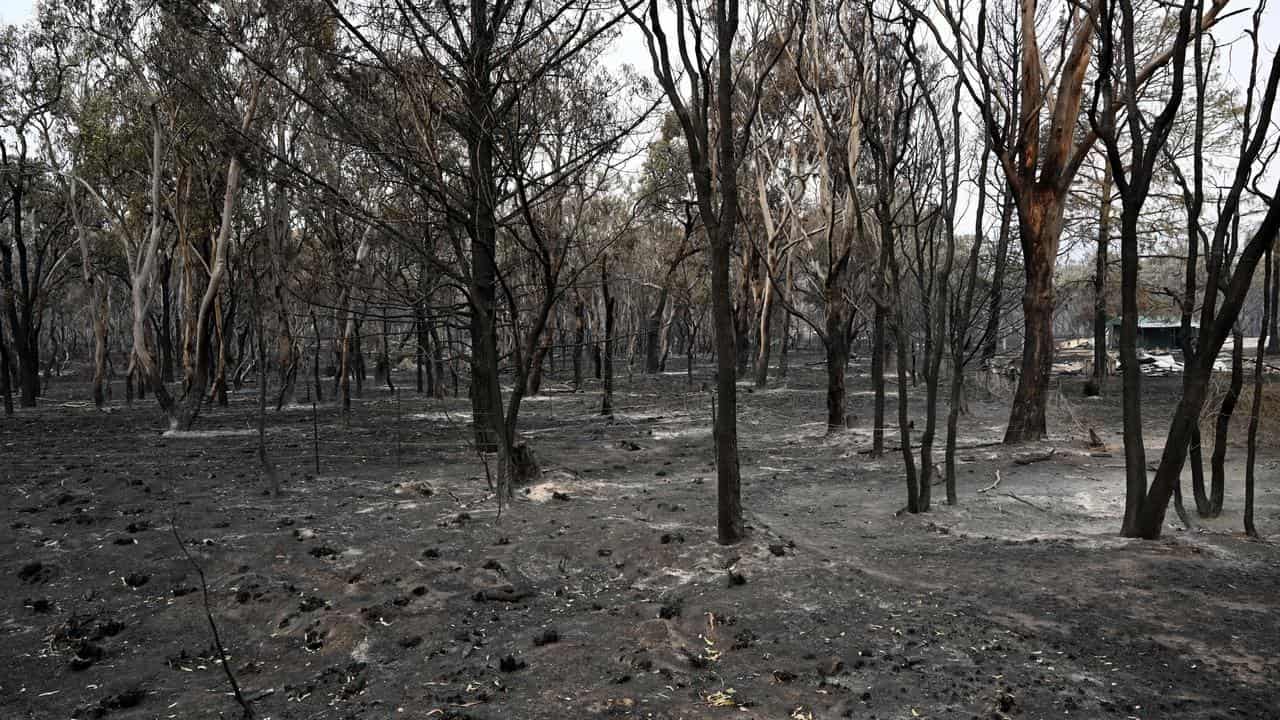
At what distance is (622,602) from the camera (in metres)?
4.91

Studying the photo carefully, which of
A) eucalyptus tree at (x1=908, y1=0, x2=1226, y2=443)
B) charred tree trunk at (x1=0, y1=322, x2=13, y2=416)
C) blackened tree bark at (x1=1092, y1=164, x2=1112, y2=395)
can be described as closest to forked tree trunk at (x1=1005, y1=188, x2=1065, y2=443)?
eucalyptus tree at (x1=908, y1=0, x2=1226, y2=443)

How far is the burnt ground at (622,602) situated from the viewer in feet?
11.7

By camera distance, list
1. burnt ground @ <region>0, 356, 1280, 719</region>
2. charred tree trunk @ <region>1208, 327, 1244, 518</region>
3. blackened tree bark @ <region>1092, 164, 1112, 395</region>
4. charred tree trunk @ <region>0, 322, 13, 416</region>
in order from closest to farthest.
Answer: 1. burnt ground @ <region>0, 356, 1280, 719</region>
2. charred tree trunk @ <region>1208, 327, 1244, 518</region>
3. charred tree trunk @ <region>0, 322, 13, 416</region>
4. blackened tree bark @ <region>1092, 164, 1112, 395</region>

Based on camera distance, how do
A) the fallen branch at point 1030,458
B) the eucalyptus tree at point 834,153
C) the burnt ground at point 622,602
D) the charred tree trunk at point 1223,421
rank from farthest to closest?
the eucalyptus tree at point 834,153 → the fallen branch at point 1030,458 → the charred tree trunk at point 1223,421 → the burnt ground at point 622,602

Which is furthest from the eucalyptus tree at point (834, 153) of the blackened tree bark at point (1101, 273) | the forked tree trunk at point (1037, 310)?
the blackened tree bark at point (1101, 273)

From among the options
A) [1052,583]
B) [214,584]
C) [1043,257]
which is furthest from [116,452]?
[1043,257]

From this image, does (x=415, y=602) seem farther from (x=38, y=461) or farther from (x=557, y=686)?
(x=38, y=461)

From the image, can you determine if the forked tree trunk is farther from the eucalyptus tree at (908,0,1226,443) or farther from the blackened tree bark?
the blackened tree bark

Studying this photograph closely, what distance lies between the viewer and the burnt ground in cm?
356

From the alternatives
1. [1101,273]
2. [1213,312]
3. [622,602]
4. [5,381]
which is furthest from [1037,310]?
[5,381]

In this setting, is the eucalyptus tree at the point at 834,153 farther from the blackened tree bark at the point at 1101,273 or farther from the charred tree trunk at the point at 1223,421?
the blackened tree bark at the point at 1101,273

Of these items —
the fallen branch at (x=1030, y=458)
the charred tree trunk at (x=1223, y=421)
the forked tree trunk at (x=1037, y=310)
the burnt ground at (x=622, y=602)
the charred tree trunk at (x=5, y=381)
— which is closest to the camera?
the burnt ground at (x=622, y=602)

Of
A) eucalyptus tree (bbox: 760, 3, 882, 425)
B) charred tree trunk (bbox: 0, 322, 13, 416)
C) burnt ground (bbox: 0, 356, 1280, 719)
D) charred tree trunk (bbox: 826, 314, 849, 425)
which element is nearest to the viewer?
burnt ground (bbox: 0, 356, 1280, 719)

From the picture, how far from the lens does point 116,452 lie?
39.0 feet
